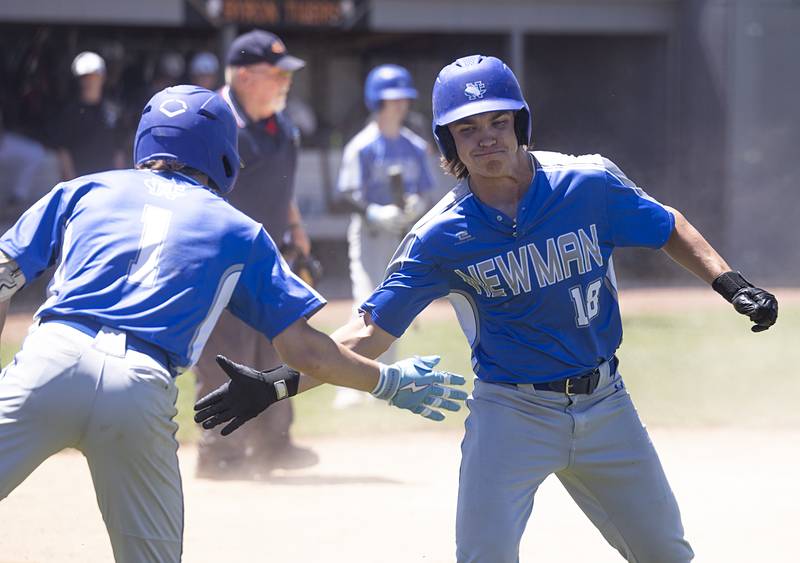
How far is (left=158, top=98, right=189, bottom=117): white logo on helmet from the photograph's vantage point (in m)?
3.91

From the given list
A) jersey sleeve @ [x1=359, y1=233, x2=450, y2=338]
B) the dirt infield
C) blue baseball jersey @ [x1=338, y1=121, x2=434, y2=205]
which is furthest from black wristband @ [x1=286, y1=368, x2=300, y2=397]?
blue baseball jersey @ [x1=338, y1=121, x2=434, y2=205]

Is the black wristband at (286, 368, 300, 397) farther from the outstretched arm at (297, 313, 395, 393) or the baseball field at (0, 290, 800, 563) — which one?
the baseball field at (0, 290, 800, 563)

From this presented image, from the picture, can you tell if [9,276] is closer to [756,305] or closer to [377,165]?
[756,305]

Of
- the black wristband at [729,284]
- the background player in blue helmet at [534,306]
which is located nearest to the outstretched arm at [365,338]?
the background player in blue helmet at [534,306]

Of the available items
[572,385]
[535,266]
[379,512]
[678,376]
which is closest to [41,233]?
[535,266]

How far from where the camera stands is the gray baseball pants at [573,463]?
4.05m

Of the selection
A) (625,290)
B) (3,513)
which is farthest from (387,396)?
(625,290)

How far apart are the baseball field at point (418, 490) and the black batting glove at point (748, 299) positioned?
166 centimetres

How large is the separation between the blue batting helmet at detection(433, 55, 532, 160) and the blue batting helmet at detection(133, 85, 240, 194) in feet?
2.47

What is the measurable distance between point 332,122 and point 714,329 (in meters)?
8.84

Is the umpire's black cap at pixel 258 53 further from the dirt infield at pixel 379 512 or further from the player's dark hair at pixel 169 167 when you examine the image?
the player's dark hair at pixel 169 167

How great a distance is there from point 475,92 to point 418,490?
10.7 feet

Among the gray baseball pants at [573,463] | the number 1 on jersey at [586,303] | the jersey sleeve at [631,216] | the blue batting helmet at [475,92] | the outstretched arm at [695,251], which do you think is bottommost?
the gray baseball pants at [573,463]

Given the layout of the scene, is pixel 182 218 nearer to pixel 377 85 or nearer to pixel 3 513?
pixel 3 513
